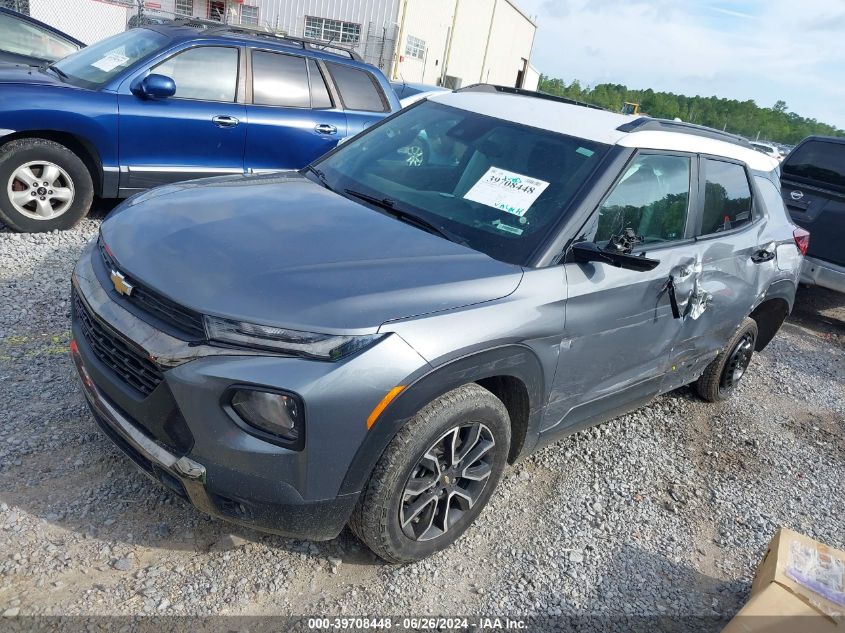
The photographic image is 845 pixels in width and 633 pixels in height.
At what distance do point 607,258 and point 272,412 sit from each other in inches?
61.3

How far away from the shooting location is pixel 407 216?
10.5 ft

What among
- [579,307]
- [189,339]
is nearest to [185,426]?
[189,339]

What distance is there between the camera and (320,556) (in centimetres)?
286

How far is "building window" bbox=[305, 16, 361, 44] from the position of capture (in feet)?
88.4

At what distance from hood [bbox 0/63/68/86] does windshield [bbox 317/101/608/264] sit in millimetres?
3048

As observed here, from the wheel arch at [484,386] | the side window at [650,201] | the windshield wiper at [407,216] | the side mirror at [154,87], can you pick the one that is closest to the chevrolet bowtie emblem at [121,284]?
the wheel arch at [484,386]

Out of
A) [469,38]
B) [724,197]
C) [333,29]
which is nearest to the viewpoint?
[724,197]

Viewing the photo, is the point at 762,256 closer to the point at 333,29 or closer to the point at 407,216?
the point at 407,216

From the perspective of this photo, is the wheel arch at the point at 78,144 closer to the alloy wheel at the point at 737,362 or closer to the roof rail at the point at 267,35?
the roof rail at the point at 267,35

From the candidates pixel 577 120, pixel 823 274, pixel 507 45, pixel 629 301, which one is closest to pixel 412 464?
pixel 629 301

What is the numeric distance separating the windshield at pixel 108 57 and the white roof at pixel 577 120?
10.5ft

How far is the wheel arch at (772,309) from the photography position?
4.76m

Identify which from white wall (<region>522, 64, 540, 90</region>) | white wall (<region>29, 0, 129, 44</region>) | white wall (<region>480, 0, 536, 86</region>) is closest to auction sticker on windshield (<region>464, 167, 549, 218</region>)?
white wall (<region>29, 0, 129, 44</region>)

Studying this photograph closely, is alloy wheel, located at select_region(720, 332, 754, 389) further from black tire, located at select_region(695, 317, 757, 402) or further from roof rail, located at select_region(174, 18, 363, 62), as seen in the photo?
roof rail, located at select_region(174, 18, 363, 62)
